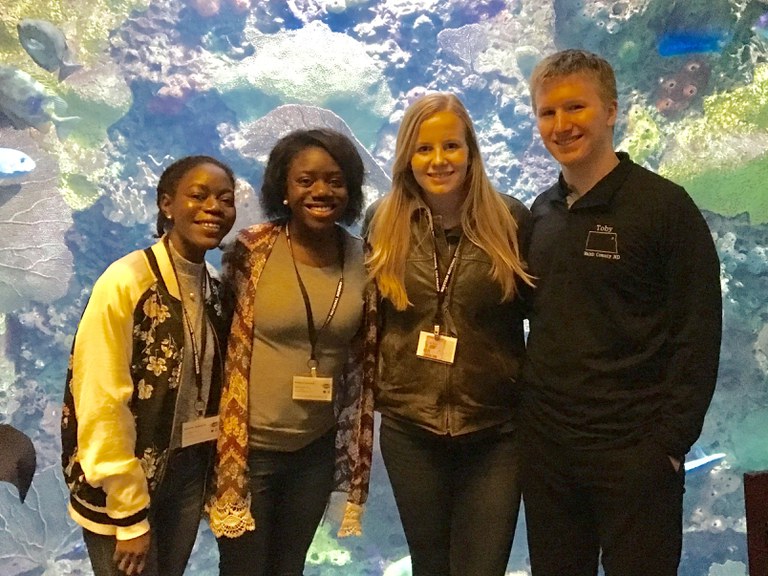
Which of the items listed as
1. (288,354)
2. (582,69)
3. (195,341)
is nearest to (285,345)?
(288,354)

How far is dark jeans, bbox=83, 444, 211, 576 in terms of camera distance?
1709mm

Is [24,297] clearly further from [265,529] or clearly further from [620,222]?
[620,222]

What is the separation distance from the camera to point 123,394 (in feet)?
5.08

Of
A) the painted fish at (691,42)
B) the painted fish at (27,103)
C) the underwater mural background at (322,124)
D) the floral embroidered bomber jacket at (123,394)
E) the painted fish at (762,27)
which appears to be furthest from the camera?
Answer: the painted fish at (27,103)

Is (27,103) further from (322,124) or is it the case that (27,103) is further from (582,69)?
(582,69)

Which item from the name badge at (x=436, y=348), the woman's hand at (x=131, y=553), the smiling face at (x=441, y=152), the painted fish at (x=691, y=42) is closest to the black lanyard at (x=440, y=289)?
the name badge at (x=436, y=348)

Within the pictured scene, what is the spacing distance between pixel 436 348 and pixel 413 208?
0.45m

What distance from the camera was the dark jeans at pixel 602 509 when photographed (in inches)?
64.6

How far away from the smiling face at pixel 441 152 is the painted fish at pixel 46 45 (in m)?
3.59

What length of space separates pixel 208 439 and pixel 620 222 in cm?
130

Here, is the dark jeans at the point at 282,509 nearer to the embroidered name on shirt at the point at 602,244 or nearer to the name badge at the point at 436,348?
the name badge at the point at 436,348

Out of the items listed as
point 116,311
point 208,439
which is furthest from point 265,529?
point 116,311

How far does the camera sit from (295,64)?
4973 mm

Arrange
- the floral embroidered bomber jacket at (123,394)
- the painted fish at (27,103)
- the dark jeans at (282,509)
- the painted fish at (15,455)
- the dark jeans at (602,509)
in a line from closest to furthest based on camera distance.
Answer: the floral embroidered bomber jacket at (123,394) < the dark jeans at (602,509) < the dark jeans at (282,509) < the painted fish at (15,455) < the painted fish at (27,103)
